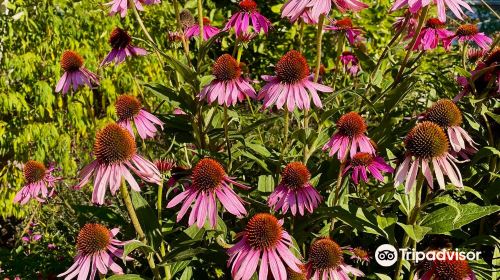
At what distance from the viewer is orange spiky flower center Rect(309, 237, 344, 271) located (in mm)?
1157

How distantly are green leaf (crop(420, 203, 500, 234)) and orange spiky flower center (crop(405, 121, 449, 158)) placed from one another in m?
0.15

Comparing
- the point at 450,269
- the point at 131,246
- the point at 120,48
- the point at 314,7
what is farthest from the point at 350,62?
the point at 131,246

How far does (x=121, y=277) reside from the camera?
122cm

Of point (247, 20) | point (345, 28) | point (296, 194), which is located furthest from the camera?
point (345, 28)

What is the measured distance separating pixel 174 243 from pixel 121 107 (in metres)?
0.41

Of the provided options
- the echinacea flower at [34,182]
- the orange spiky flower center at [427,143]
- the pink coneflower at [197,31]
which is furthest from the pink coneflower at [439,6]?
the echinacea flower at [34,182]

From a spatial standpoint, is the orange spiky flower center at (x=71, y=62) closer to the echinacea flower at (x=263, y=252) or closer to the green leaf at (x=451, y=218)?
the echinacea flower at (x=263, y=252)

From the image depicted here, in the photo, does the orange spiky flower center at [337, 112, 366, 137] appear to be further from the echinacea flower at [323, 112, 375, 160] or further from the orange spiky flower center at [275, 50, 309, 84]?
the orange spiky flower center at [275, 50, 309, 84]

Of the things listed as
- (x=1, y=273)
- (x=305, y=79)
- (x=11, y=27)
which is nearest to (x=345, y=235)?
(x=305, y=79)

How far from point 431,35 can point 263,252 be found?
110 centimetres

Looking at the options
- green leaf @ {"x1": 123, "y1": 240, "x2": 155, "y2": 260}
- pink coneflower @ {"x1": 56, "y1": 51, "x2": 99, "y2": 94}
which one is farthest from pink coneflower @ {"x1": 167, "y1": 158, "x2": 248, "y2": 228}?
pink coneflower @ {"x1": 56, "y1": 51, "x2": 99, "y2": 94}

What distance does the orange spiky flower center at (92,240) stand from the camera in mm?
1214

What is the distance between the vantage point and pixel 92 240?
1.21m

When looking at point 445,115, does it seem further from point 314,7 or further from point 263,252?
point 263,252
